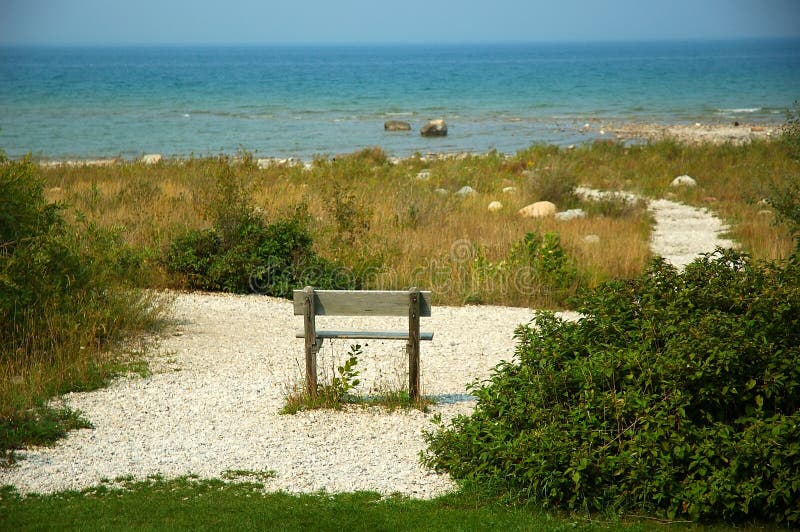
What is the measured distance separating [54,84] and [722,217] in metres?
70.1

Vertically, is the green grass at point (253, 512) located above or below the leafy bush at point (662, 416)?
below

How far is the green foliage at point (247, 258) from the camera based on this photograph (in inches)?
440

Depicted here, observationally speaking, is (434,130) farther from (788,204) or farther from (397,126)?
(788,204)

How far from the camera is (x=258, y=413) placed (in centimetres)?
700

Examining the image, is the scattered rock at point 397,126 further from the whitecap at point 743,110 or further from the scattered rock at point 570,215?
the scattered rock at point 570,215

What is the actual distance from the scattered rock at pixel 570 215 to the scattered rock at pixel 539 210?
0.59 feet

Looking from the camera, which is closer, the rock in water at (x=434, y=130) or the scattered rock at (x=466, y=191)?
the scattered rock at (x=466, y=191)

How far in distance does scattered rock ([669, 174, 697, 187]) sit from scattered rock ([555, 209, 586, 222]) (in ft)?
19.2

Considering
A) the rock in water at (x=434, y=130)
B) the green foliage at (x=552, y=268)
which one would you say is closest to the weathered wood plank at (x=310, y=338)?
the green foliage at (x=552, y=268)

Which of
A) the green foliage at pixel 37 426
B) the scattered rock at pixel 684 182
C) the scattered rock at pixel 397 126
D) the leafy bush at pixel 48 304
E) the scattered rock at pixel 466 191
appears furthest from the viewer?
the scattered rock at pixel 397 126

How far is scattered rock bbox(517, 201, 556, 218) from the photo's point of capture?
52.6 feet

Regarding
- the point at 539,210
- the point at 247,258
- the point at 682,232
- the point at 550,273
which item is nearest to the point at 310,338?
the point at 247,258

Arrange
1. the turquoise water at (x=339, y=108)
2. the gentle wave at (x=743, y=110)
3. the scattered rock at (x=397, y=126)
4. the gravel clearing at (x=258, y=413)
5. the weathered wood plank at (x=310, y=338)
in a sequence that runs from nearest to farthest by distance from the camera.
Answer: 1. the gravel clearing at (x=258, y=413)
2. the weathered wood plank at (x=310, y=338)
3. the turquoise water at (x=339, y=108)
4. the scattered rock at (x=397, y=126)
5. the gentle wave at (x=743, y=110)

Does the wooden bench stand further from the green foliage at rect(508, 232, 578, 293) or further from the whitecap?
the whitecap
